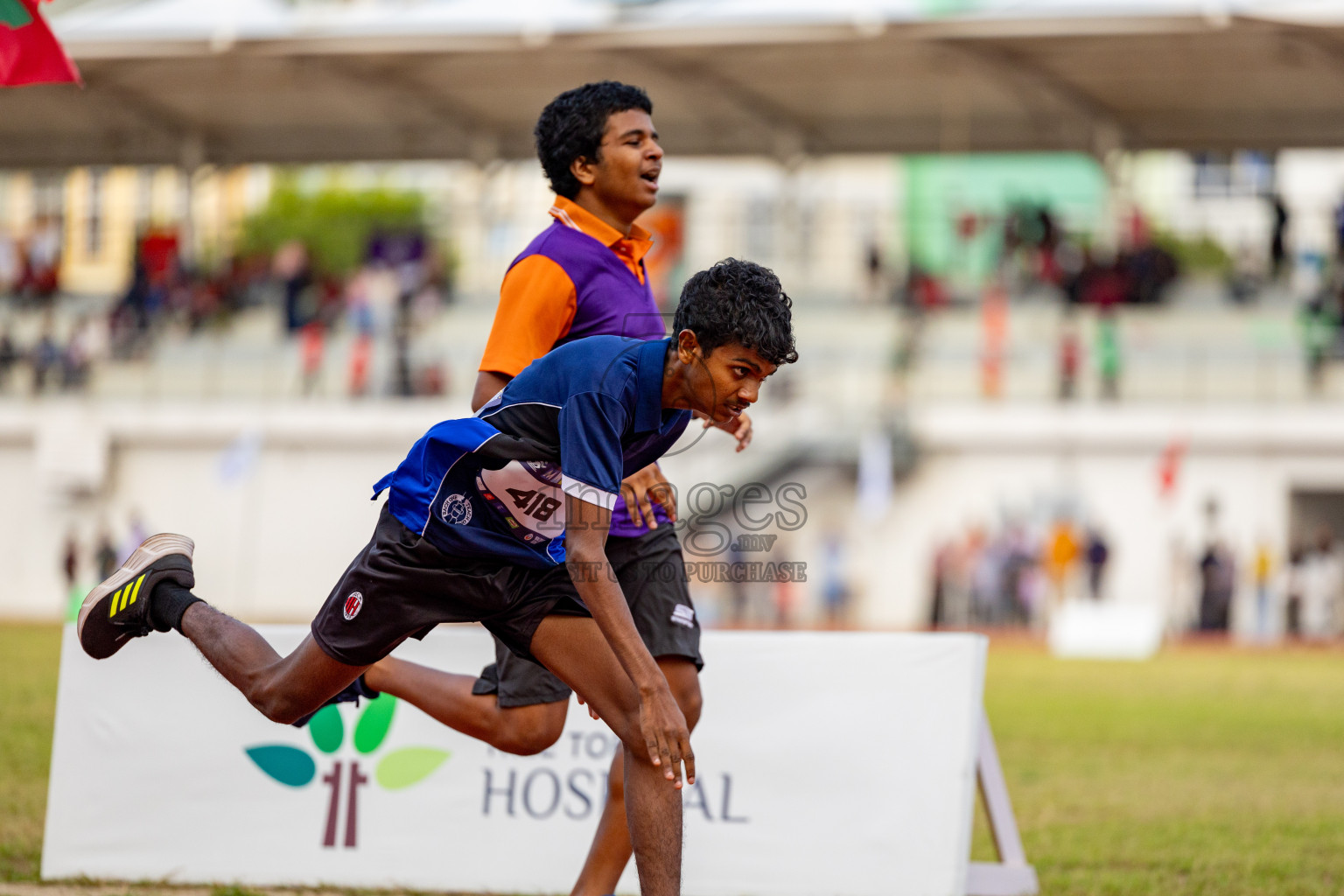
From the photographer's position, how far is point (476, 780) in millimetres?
5723

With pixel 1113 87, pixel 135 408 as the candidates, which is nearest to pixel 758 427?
pixel 1113 87

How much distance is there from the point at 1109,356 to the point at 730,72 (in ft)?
25.6

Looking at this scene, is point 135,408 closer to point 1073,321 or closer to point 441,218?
point 441,218

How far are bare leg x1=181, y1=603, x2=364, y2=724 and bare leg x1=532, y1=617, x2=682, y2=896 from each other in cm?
54

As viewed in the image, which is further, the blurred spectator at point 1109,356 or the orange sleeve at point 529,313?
the blurred spectator at point 1109,356

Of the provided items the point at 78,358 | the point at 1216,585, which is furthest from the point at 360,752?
the point at 78,358

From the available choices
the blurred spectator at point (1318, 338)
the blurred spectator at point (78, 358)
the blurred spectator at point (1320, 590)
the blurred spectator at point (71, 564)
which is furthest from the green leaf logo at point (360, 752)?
the blurred spectator at point (78, 358)

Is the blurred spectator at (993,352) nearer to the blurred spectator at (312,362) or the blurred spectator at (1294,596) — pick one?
the blurred spectator at (1294,596)

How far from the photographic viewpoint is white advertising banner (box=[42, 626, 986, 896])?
5.55m

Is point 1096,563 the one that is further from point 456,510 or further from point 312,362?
point 456,510

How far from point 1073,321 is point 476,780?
22387 millimetres

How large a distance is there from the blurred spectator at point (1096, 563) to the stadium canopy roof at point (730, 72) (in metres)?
7.53

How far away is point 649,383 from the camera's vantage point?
402 cm

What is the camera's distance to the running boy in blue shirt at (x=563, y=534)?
3900 mm
